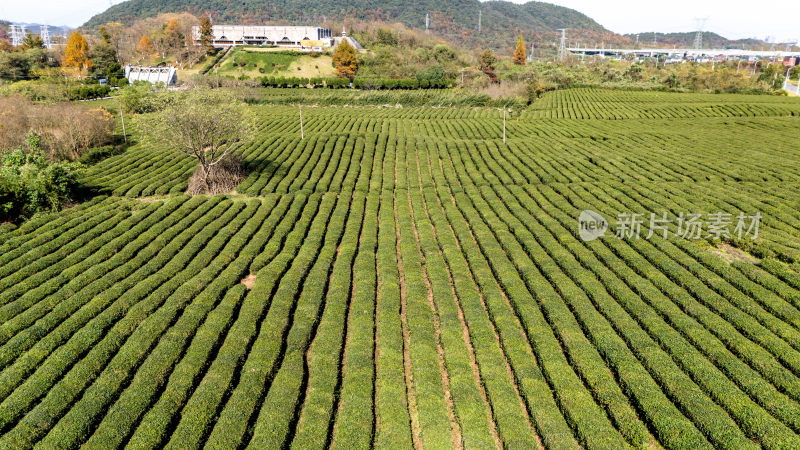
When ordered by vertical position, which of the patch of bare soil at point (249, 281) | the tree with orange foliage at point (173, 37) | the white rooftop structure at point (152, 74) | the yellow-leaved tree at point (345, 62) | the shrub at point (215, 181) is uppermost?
the tree with orange foliage at point (173, 37)

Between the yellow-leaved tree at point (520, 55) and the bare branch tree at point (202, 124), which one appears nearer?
the bare branch tree at point (202, 124)

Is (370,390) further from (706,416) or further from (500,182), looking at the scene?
(500,182)

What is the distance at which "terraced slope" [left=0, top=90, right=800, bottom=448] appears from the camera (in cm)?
1289

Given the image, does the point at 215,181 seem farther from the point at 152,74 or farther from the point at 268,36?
the point at 268,36

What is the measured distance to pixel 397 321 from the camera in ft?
59.0

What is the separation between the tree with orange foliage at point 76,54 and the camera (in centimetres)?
10875

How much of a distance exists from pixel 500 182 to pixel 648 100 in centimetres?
6399

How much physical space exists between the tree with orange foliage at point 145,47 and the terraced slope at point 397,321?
122 metres

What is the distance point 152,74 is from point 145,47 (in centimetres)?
3744

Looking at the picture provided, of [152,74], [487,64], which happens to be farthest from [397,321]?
[487,64]

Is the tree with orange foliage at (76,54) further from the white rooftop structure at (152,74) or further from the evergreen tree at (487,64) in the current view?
the evergreen tree at (487,64)

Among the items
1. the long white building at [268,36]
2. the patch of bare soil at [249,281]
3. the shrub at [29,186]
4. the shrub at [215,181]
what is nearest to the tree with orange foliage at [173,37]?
the long white building at [268,36]

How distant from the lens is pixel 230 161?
37.2 metres

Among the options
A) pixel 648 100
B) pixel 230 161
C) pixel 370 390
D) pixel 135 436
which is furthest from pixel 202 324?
pixel 648 100
